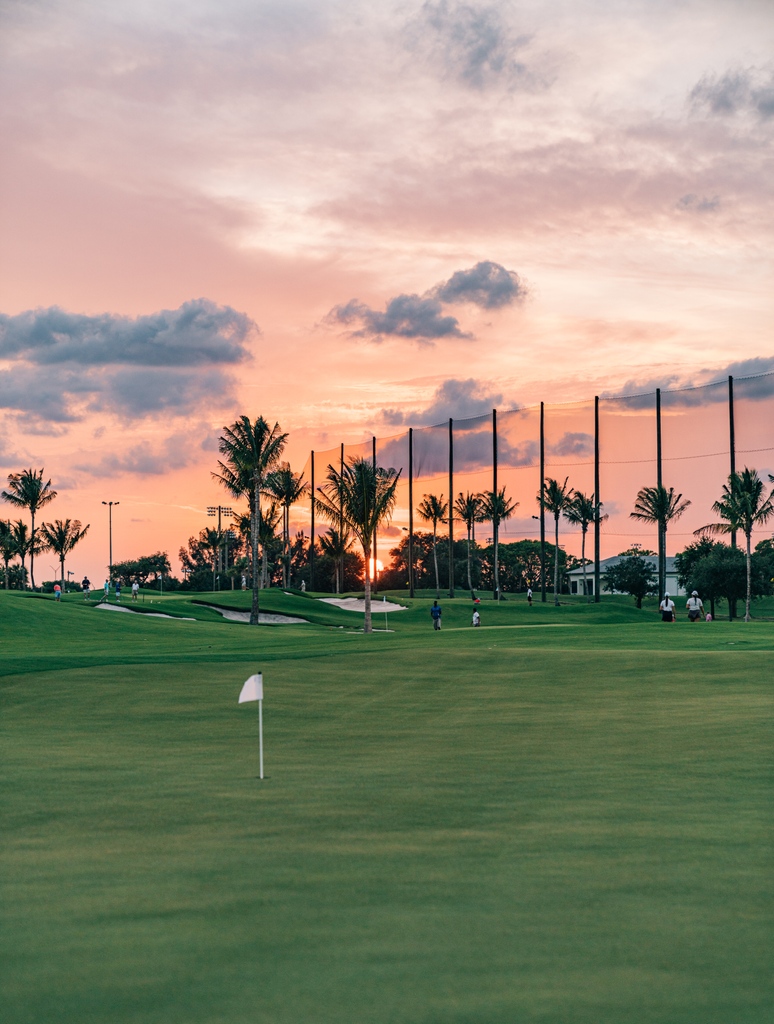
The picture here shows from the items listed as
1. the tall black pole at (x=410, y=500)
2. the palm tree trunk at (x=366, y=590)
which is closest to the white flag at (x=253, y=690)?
the palm tree trunk at (x=366, y=590)

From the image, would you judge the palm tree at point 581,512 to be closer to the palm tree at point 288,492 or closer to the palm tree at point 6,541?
the palm tree at point 288,492

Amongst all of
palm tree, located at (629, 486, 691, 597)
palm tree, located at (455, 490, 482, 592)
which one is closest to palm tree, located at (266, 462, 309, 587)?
palm tree, located at (455, 490, 482, 592)

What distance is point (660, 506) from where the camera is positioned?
90.5 metres

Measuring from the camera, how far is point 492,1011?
243 inches

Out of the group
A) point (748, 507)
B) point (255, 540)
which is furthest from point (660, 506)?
Result: point (255, 540)

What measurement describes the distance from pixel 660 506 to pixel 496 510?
18.2 metres

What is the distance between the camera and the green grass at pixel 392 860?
648 cm

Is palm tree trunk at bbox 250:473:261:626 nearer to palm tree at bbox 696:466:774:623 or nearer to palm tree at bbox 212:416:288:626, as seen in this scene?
palm tree at bbox 212:416:288:626

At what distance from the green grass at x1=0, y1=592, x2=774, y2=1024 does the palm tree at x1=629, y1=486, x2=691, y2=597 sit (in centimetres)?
6845

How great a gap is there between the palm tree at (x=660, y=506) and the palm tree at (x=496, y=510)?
14179mm

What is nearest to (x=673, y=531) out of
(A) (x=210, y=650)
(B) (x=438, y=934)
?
(A) (x=210, y=650)

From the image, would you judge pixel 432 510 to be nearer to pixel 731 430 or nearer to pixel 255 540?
pixel 731 430

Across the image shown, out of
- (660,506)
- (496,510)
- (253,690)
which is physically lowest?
(253,690)

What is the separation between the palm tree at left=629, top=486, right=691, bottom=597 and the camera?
90688 mm
